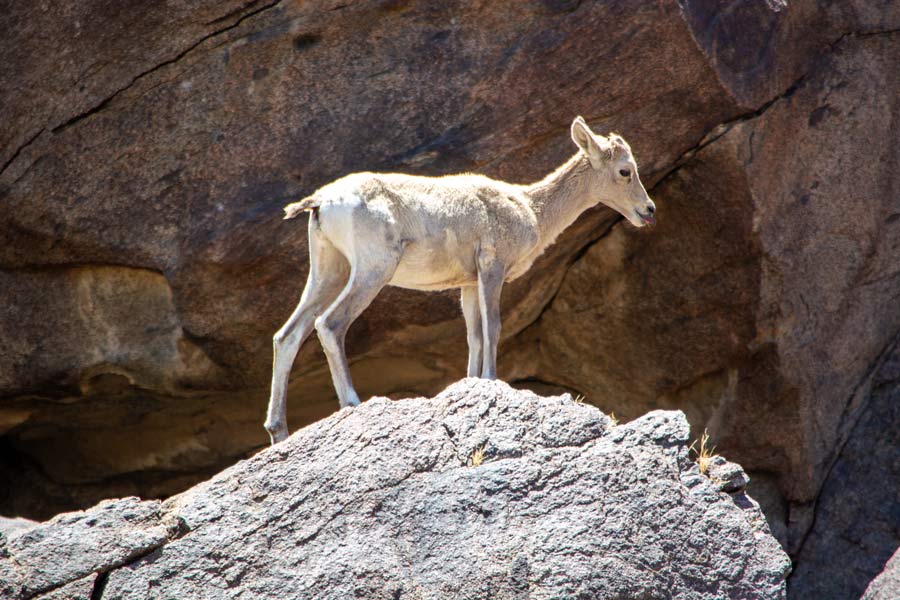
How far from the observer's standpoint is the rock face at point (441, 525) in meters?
7.44

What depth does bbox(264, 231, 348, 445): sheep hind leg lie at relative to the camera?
9080 mm

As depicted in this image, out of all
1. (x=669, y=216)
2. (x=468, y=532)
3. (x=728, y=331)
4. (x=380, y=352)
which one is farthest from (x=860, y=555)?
(x=468, y=532)

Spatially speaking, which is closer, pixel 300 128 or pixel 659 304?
pixel 300 128

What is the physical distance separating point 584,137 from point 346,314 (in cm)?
284

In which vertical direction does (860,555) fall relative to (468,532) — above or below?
below

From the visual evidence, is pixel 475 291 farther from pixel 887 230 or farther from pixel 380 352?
pixel 887 230

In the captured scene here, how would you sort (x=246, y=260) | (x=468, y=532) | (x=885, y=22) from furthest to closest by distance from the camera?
(x=885, y=22), (x=246, y=260), (x=468, y=532)

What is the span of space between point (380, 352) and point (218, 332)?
182 cm

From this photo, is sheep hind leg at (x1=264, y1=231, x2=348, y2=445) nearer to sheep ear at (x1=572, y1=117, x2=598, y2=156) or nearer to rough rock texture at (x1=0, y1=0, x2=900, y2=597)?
rough rock texture at (x1=0, y1=0, x2=900, y2=597)

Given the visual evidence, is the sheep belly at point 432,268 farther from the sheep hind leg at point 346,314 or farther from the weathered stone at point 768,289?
the weathered stone at point 768,289

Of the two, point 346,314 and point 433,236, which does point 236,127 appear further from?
point 346,314

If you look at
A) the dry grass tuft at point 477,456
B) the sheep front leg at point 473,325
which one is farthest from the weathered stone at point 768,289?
the dry grass tuft at point 477,456

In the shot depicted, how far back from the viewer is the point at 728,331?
42.1 feet

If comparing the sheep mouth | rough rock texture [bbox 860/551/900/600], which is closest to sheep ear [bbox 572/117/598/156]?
the sheep mouth
